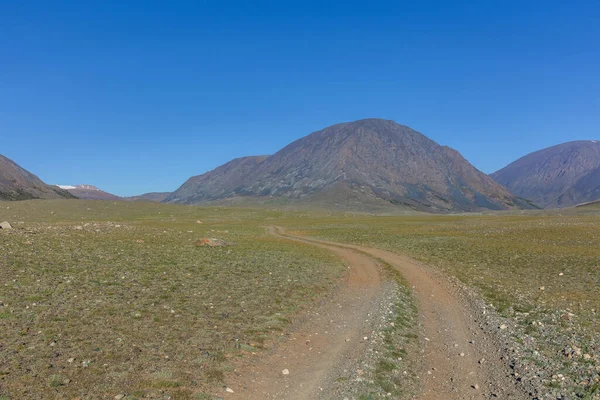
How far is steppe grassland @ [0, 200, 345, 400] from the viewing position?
11031mm

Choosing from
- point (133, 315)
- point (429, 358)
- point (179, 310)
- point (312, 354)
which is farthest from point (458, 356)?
point (133, 315)

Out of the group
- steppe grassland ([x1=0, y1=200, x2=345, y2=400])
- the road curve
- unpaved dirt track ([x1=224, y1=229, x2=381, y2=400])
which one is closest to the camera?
steppe grassland ([x1=0, y1=200, x2=345, y2=400])

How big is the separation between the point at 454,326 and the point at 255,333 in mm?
9165

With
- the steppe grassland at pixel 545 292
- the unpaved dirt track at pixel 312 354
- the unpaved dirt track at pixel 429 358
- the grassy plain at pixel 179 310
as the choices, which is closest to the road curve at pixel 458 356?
the unpaved dirt track at pixel 429 358

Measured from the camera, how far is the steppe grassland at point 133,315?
434 inches

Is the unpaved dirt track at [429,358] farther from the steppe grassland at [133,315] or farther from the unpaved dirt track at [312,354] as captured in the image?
the steppe grassland at [133,315]

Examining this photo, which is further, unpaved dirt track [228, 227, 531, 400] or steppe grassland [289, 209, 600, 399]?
steppe grassland [289, 209, 600, 399]

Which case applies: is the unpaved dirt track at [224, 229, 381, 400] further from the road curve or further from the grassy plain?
the road curve

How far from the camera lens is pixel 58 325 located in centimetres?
1483

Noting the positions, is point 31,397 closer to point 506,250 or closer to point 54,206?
point 506,250

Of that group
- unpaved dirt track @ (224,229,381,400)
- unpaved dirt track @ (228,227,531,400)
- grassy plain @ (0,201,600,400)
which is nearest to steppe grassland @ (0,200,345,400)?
grassy plain @ (0,201,600,400)

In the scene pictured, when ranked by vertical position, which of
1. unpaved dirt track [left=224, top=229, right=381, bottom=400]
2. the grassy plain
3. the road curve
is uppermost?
the grassy plain

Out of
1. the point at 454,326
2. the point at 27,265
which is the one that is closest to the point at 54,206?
the point at 27,265

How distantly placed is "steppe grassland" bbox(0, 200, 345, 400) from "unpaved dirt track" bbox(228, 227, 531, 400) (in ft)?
4.21
